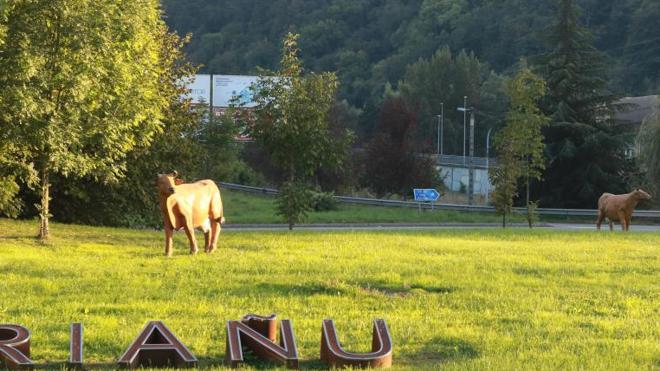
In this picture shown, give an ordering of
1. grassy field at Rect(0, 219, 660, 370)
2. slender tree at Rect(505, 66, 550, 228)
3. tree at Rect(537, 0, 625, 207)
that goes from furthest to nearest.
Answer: tree at Rect(537, 0, 625, 207) < slender tree at Rect(505, 66, 550, 228) < grassy field at Rect(0, 219, 660, 370)

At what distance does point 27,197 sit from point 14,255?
40.1ft

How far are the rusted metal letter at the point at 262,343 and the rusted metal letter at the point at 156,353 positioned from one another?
1.27 feet

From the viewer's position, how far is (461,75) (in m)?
100

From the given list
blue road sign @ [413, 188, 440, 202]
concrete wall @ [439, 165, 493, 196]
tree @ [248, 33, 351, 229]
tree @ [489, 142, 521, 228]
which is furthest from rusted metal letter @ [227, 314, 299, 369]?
concrete wall @ [439, 165, 493, 196]

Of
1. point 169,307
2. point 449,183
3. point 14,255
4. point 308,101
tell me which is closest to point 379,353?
point 169,307

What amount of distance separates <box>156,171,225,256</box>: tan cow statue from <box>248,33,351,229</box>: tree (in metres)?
9.37

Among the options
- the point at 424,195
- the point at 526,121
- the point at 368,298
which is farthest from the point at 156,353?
the point at 424,195

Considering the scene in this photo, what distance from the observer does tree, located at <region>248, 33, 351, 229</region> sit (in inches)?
1117

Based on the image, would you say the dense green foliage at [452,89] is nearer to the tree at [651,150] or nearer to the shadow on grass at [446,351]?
the tree at [651,150]

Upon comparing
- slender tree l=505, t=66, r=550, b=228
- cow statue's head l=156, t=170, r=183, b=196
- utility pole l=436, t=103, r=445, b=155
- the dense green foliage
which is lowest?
cow statue's head l=156, t=170, r=183, b=196

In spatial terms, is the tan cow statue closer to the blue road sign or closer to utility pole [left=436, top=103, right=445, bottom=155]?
the blue road sign

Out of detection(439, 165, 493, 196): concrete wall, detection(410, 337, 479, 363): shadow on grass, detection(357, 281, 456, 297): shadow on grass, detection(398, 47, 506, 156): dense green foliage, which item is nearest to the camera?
detection(410, 337, 479, 363): shadow on grass

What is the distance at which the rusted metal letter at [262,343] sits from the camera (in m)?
8.56

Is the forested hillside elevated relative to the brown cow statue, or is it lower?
elevated
